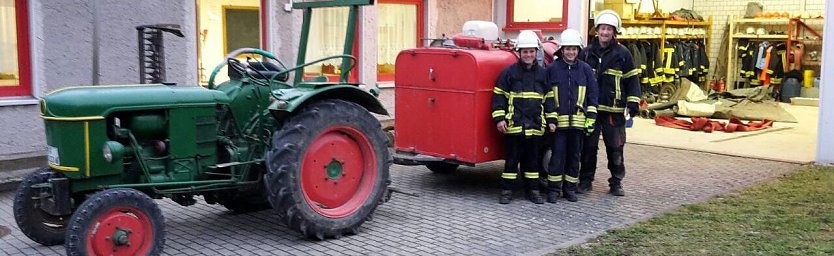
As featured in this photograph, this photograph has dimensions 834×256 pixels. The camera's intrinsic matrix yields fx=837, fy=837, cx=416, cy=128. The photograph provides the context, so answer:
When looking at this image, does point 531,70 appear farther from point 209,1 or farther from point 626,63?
point 209,1

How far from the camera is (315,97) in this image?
6078 millimetres

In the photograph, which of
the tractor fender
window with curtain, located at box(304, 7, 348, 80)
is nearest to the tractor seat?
the tractor fender

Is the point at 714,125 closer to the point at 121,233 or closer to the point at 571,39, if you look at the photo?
the point at 571,39

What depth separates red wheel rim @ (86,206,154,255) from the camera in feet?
16.1

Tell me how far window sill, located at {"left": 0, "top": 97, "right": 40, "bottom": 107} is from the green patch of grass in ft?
18.9

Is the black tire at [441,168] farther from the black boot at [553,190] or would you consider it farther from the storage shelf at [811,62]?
the storage shelf at [811,62]

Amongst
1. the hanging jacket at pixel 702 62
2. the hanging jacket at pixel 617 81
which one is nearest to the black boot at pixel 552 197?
the hanging jacket at pixel 617 81

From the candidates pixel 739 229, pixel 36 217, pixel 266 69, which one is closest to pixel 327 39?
pixel 266 69

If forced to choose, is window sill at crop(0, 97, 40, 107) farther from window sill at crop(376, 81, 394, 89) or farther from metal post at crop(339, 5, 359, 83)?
window sill at crop(376, 81, 394, 89)

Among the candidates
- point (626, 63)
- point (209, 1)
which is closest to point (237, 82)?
point (626, 63)

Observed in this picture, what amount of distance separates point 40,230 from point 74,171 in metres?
0.76

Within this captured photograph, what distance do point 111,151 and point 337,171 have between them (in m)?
1.69

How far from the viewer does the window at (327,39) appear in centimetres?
1178

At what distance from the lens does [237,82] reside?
6277 mm
